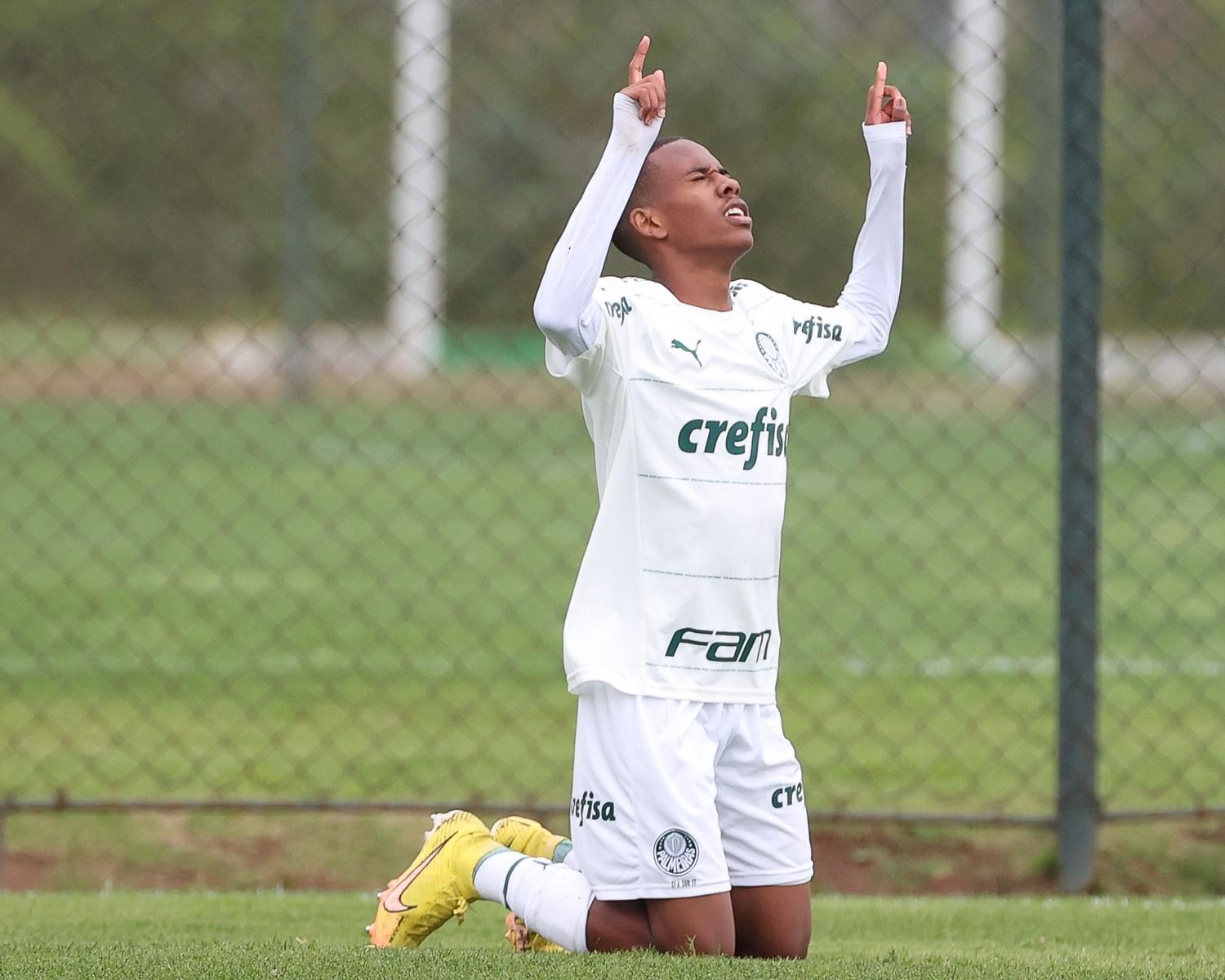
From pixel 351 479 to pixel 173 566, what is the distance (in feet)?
13.1

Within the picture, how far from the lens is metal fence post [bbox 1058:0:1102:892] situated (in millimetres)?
4516

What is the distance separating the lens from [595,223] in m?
3.12

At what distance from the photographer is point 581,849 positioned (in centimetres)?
328

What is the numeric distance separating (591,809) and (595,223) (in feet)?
3.33

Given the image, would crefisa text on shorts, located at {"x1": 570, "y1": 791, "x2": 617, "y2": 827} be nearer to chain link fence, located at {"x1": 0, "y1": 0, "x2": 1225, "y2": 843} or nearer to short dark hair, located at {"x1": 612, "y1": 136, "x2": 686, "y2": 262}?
short dark hair, located at {"x1": 612, "y1": 136, "x2": 686, "y2": 262}

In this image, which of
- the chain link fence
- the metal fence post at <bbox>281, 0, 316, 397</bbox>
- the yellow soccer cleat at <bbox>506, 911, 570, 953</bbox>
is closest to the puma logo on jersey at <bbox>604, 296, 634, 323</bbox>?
the yellow soccer cleat at <bbox>506, 911, 570, 953</bbox>

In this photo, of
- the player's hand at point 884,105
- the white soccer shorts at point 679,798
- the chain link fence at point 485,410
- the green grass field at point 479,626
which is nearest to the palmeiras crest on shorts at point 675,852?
the white soccer shorts at point 679,798

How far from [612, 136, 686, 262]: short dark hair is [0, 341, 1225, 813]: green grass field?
7.12ft

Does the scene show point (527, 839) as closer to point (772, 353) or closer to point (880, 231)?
point (772, 353)

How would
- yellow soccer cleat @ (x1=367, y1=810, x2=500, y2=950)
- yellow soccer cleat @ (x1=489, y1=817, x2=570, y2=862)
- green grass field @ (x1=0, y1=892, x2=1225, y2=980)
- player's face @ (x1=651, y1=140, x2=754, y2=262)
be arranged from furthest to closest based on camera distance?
yellow soccer cleat @ (x1=489, y1=817, x2=570, y2=862) → yellow soccer cleat @ (x1=367, y1=810, x2=500, y2=950) → player's face @ (x1=651, y1=140, x2=754, y2=262) → green grass field @ (x1=0, y1=892, x2=1225, y2=980)

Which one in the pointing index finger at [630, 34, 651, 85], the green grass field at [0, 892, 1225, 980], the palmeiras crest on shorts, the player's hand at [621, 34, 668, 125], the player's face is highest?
the pointing index finger at [630, 34, 651, 85]

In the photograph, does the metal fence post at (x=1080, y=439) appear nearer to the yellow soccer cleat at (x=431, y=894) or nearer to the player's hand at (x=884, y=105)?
the player's hand at (x=884, y=105)

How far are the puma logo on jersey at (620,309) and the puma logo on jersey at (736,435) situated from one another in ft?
0.71

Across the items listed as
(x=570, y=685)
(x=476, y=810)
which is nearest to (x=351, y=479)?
(x=476, y=810)
